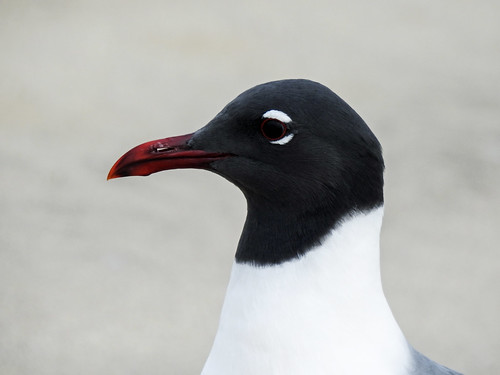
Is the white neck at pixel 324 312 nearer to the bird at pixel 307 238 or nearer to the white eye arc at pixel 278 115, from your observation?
the bird at pixel 307 238

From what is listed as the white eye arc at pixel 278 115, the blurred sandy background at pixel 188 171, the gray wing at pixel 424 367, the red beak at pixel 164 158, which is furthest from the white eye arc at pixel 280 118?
the blurred sandy background at pixel 188 171

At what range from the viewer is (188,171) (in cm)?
543

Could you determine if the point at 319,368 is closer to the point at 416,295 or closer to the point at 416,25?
the point at 416,295

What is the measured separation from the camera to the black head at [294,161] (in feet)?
6.22

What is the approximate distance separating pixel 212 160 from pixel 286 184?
0.63 ft

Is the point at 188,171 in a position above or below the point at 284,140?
above

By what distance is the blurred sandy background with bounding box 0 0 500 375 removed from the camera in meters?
4.13

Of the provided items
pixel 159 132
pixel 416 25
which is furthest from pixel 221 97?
pixel 416 25

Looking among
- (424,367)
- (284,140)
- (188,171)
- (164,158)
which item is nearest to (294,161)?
(284,140)

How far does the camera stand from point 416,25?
7.35 metres

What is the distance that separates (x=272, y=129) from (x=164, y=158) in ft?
0.89

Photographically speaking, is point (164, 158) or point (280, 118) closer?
point (280, 118)

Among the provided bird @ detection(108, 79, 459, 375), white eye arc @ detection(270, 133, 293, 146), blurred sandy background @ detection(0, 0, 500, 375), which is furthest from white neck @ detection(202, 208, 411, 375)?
blurred sandy background @ detection(0, 0, 500, 375)

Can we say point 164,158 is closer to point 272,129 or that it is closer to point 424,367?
point 272,129
